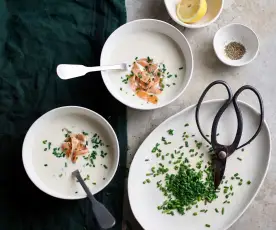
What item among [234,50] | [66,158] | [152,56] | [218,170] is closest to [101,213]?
[66,158]

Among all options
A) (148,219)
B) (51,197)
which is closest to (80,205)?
(51,197)

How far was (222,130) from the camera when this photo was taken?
4.50ft

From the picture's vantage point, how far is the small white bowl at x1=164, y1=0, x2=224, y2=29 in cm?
140

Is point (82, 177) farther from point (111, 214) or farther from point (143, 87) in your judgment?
point (143, 87)

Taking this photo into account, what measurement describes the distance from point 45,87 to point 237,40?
0.55 meters

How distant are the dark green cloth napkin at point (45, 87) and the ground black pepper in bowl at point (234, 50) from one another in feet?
1.01

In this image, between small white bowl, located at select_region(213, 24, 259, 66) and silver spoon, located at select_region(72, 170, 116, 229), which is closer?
silver spoon, located at select_region(72, 170, 116, 229)

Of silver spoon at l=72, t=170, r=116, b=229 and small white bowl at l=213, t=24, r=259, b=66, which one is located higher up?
small white bowl at l=213, t=24, r=259, b=66

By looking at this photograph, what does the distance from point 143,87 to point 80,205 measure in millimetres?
352

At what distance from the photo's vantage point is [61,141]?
132 centimetres

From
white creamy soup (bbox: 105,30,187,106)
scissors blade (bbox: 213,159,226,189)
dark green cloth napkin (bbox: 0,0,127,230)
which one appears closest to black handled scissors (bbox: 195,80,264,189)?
scissors blade (bbox: 213,159,226,189)

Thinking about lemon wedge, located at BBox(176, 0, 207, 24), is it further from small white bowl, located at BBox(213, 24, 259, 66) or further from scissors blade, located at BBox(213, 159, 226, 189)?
scissors blade, located at BBox(213, 159, 226, 189)

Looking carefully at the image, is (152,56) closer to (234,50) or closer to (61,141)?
(234,50)

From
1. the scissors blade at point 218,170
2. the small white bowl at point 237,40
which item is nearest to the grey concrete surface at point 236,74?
the small white bowl at point 237,40
